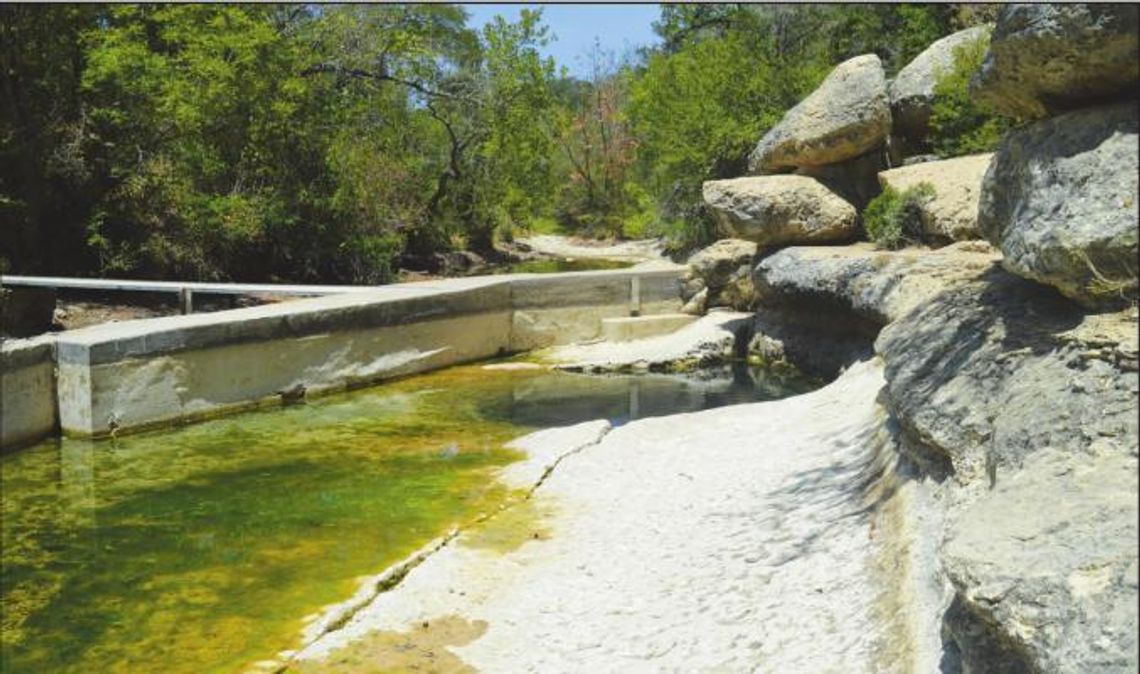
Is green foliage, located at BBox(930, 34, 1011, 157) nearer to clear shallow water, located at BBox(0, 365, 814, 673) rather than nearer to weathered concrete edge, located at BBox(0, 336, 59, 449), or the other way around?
clear shallow water, located at BBox(0, 365, 814, 673)

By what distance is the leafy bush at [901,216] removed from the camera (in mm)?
14016

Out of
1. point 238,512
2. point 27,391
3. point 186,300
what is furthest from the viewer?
point 186,300

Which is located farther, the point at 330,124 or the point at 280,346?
the point at 330,124

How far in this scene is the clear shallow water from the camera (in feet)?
21.2

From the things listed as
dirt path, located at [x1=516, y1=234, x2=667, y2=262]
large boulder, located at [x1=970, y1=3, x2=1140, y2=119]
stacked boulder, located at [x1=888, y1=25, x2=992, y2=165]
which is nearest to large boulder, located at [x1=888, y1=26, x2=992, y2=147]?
stacked boulder, located at [x1=888, y1=25, x2=992, y2=165]

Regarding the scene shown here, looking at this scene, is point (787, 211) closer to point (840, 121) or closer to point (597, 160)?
point (840, 121)

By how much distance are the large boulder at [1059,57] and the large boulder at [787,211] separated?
10376 mm

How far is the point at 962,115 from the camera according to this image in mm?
15742

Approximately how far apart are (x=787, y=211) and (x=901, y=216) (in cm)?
188

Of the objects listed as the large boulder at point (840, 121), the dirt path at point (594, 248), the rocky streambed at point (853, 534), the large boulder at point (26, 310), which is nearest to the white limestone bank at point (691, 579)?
the rocky streambed at point (853, 534)

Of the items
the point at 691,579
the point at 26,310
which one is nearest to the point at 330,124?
the point at 26,310

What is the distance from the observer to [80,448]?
1122cm

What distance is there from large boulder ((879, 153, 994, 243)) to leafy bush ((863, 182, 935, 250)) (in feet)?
0.34

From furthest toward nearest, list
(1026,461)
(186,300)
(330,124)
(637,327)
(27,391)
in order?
1. (330,124)
2. (637,327)
3. (186,300)
4. (27,391)
5. (1026,461)
